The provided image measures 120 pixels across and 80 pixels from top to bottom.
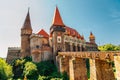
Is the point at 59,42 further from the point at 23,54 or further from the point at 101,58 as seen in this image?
the point at 101,58

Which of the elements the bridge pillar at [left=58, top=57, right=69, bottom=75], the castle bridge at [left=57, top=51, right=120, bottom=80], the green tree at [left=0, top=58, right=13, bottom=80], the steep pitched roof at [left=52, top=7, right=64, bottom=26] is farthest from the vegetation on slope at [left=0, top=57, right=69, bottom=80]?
the castle bridge at [left=57, top=51, right=120, bottom=80]

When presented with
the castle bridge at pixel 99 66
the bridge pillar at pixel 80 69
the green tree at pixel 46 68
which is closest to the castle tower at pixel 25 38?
the green tree at pixel 46 68

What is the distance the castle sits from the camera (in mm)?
41625

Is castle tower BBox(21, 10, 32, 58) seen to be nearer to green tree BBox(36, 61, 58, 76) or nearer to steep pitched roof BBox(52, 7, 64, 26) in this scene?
steep pitched roof BBox(52, 7, 64, 26)

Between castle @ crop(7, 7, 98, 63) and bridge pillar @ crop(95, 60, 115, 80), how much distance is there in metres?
25.3

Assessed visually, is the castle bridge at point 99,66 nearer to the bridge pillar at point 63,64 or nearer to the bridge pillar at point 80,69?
the bridge pillar at point 80,69

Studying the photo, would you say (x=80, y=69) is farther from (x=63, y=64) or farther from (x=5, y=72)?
(x=5, y=72)

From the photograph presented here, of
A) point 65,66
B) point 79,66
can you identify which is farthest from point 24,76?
point 79,66

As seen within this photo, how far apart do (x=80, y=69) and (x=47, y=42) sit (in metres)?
23.1

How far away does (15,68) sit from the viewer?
41812 mm

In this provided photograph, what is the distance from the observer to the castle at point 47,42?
41.6 meters

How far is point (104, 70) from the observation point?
1539cm

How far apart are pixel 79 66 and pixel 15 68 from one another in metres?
23.3

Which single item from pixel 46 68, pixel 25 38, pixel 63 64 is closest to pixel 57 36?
pixel 46 68
